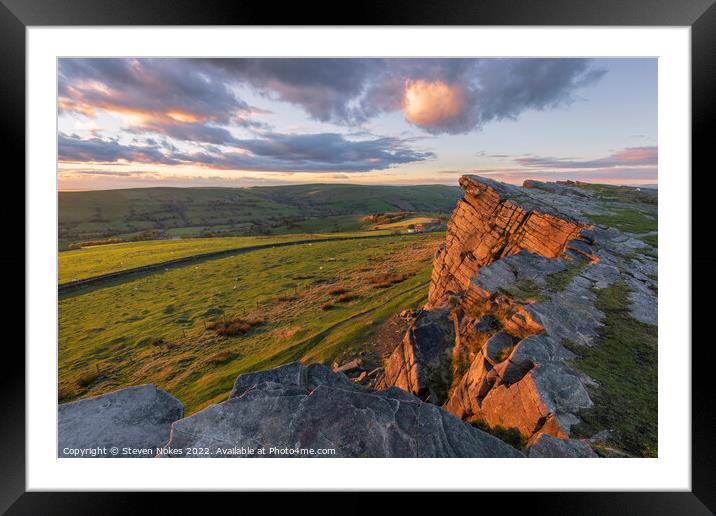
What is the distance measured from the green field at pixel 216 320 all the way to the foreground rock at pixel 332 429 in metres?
8.46

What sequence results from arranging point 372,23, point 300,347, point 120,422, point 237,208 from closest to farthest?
1. point 372,23
2. point 120,422
3. point 300,347
4. point 237,208

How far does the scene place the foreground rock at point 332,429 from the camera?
18.0 feet

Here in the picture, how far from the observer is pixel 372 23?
5270mm

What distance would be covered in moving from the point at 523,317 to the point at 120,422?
1169 centimetres

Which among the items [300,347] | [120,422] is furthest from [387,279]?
[120,422]

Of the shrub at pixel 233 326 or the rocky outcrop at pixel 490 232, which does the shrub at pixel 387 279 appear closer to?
the rocky outcrop at pixel 490 232

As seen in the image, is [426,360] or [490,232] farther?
[490,232]

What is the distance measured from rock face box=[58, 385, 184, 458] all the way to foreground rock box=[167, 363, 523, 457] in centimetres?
170

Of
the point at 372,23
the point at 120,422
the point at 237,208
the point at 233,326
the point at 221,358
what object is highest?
the point at 237,208

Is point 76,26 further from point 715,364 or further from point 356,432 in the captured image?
point 715,364

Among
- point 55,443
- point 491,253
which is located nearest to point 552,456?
point 55,443

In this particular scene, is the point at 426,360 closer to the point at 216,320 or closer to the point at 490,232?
the point at 490,232

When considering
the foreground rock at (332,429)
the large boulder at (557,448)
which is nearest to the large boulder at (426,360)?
the foreground rock at (332,429)

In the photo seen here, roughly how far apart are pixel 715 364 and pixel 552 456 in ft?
12.7
